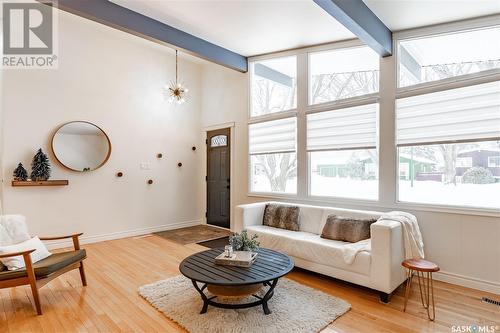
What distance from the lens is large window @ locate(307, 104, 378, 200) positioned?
153 inches

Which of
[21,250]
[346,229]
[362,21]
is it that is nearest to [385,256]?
[346,229]

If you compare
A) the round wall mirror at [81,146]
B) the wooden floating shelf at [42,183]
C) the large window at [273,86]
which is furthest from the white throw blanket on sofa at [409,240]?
the wooden floating shelf at [42,183]

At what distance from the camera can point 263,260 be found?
2.76m

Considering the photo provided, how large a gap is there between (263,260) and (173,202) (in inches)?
148

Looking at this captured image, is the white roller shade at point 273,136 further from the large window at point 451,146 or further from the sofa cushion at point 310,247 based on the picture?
the large window at point 451,146

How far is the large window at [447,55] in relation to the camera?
309 centimetres

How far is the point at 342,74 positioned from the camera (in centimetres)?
422

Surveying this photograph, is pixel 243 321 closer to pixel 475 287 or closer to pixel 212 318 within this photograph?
pixel 212 318

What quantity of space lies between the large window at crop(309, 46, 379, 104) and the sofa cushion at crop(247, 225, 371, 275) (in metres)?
2.14

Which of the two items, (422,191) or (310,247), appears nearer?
(310,247)

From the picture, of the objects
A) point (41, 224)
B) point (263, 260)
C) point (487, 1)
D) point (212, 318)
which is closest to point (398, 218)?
point (263, 260)

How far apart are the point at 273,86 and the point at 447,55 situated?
105 inches

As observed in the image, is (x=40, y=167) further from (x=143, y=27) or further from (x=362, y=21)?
(x=362, y=21)

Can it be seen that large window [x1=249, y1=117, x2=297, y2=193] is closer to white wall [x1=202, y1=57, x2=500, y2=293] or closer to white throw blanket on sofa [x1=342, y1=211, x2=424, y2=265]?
white wall [x1=202, y1=57, x2=500, y2=293]
